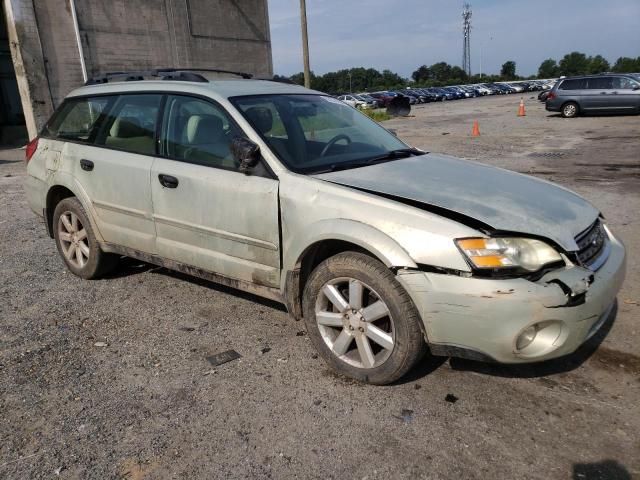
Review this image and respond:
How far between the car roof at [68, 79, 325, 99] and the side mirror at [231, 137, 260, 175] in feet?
1.72

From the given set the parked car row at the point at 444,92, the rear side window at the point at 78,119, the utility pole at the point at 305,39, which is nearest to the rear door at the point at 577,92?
the utility pole at the point at 305,39

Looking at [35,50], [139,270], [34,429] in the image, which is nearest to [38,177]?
[139,270]

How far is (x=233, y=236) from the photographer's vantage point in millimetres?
3428

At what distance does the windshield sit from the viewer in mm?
3420

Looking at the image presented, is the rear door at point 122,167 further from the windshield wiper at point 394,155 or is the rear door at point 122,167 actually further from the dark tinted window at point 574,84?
the dark tinted window at point 574,84

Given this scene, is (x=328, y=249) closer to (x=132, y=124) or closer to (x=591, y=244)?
(x=591, y=244)

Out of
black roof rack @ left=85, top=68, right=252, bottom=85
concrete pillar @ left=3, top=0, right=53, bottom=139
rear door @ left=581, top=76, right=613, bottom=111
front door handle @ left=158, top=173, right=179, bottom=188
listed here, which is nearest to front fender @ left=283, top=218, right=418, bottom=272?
front door handle @ left=158, top=173, right=179, bottom=188

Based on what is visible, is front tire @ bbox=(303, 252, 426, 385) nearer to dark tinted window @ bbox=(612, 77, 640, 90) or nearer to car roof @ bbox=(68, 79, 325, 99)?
car roof @ bbox=(68, 79, 325, 99)

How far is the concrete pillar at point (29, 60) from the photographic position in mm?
15492

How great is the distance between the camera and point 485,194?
3.01 meters

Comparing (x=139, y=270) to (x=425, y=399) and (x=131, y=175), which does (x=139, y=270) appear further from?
(x=425, y=399)

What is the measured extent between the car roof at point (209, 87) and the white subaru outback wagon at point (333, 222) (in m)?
0.02

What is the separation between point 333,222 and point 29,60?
16.6 metres

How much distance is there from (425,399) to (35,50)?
687 inches
